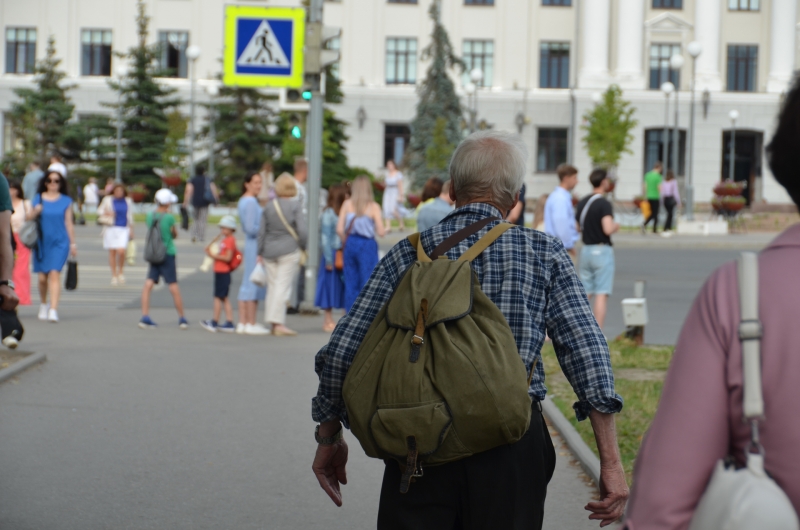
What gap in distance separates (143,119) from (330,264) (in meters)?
37.9

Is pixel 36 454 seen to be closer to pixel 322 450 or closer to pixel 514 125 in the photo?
pixel 322 450

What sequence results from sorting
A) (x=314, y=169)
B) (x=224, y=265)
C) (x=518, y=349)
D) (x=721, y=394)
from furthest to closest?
(x=314, y=169)
(x=224, y=265)
(x=518, y=349)
(x=721, y=394)

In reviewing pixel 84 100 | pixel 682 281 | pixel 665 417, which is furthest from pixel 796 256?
pixel 84 100

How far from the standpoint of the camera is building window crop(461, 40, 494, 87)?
180 feet

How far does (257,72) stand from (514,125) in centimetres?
3963

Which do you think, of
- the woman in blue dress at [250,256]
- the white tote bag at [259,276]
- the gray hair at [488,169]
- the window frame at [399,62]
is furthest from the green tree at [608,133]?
the gray hair at [488,169]

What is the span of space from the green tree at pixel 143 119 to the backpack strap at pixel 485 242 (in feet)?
153

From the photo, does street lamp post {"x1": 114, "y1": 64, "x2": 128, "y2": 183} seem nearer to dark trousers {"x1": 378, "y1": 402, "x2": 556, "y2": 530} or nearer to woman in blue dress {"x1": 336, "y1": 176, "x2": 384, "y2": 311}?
woman in blue dress {"x1": 336, "y1": 176, "x2": 384, "y2": 311}

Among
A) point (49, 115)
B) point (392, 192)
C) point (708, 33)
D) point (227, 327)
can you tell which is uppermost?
point (708, 33)

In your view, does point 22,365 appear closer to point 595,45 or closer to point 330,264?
point 330,264

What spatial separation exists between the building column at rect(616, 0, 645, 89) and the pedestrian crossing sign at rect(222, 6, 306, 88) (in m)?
41.7

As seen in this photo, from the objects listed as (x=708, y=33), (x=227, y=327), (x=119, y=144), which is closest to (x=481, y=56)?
(x=708, y=33)

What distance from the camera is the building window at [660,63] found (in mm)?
55000

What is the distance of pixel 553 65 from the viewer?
55.2 m
